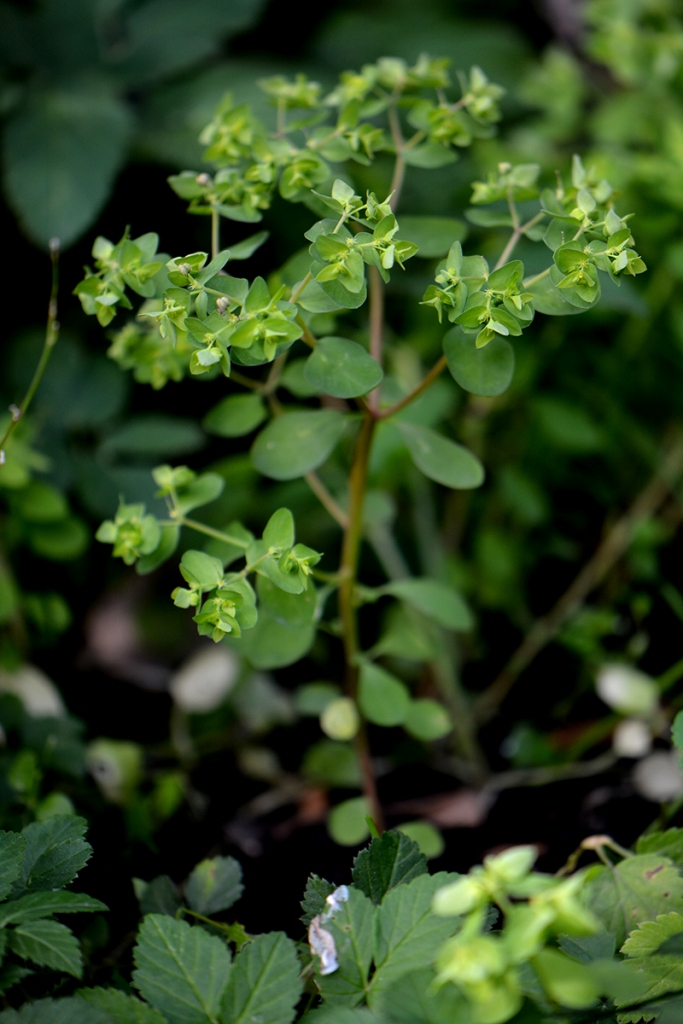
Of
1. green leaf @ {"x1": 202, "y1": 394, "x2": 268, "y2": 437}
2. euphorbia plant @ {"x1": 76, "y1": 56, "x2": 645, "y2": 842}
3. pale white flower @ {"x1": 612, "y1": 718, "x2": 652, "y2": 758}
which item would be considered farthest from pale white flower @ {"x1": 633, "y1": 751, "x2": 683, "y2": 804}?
green leaf @ {"x1": 202, "y1": 394, "x2": 268, "y2": 437}

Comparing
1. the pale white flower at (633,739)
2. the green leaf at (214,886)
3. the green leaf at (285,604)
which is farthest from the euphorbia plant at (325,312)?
the pale white flower at (633,739)

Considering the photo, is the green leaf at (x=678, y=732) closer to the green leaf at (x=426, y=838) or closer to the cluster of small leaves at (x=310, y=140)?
the green leaf at (x=426, y=838)

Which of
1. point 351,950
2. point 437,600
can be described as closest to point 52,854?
point 351,950

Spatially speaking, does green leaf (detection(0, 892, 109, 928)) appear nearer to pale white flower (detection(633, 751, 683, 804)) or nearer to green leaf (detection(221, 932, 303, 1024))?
green leaf (detection(221, 932, 303, 1024))

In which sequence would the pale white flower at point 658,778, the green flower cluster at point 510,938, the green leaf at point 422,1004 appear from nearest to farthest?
the green flower cluster at point 510,938 → the green leaf at point 422,1004 → the pale white flower at point 658,778

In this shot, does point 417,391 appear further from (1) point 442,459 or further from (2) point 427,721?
(2) point 427,721

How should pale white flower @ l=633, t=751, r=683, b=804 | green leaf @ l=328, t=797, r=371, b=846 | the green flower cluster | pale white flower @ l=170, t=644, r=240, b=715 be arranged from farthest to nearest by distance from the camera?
pale white flower @ l=170, t=644, r=240, b=715
pale white flower @ l=633, t=751, r=683, b=804
green leaf @ l=328, t=797, r=371, b=846
the green flower cluster

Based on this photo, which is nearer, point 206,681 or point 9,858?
point 9,858
